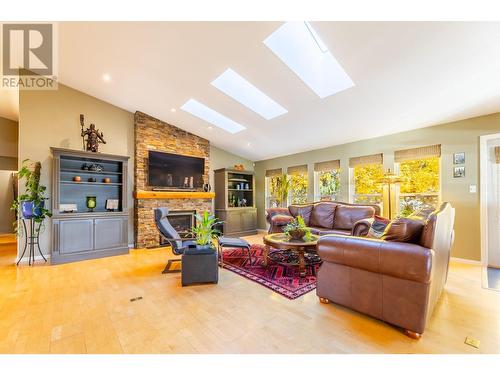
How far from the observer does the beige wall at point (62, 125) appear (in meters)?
4.05

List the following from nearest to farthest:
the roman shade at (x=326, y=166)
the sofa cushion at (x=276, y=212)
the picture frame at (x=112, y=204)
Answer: the picture frame at (x=112, y=204)
the sofa cushion at (x=276, y=212)
the roman shade at (x=326, y=166)

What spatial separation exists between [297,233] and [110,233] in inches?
142

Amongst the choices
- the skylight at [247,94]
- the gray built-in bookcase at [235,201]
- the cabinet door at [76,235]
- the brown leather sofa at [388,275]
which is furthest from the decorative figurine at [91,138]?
the brown leather sofa at [388,275]

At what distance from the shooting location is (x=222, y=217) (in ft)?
21.0

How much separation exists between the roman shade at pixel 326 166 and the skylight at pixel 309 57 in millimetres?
2322

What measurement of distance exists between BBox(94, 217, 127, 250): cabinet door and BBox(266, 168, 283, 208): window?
161 inches

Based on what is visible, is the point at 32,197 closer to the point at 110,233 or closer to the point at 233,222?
the point at 110,233

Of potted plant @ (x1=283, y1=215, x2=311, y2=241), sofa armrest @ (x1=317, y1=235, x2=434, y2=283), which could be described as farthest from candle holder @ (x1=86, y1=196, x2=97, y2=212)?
sofa armrest @ (x1=317, y1=235, x2=434, y2=283)

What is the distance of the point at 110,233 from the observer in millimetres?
4402

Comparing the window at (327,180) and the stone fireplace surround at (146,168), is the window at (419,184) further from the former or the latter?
the stone fireplace surround at (146,168)

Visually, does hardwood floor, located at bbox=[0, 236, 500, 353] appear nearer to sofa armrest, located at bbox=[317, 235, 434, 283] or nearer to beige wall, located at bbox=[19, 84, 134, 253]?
sofa armrest, located at bbox=[317, 235, 434, 283]

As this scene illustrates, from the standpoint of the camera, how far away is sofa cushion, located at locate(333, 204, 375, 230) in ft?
14.4
